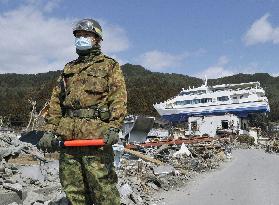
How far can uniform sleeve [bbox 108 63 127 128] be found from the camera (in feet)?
13.3

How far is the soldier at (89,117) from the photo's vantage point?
4027 millimetres

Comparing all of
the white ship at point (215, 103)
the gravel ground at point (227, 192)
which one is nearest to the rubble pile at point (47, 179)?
the gravel ground at point (227, 192)

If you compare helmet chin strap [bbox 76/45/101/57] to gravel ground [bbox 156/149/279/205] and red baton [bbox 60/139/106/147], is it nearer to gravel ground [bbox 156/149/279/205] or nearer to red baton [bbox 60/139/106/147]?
red baton [bbox 60/139/106/147]

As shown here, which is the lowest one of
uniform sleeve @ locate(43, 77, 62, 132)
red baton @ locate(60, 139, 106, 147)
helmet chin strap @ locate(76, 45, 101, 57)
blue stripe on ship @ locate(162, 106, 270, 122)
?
red baton @ locate(60, 139, 106, 147)

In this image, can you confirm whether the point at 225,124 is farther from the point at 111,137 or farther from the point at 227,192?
the point at 111,137

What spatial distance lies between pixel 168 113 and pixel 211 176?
52629 millimetres

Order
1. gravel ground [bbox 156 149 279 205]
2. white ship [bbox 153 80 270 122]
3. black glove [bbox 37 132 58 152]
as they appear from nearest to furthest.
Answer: black glove [bbox 37 132 58 152]
gravel ground [bbox 156 149 279 205]
white ship [bbox 153 80 270 122]

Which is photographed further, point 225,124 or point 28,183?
point 225,124

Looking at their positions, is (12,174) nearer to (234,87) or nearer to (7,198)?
(7,198)

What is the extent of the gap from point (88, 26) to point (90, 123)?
94cm

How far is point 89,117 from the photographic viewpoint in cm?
408

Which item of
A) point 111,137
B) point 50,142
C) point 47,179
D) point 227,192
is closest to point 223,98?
point 227,192

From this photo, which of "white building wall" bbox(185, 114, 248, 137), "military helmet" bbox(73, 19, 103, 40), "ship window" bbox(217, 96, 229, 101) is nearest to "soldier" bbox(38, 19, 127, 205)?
"military helmet" bbox(73, 19, 103, 40)

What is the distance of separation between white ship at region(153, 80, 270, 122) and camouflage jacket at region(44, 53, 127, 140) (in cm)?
5717
